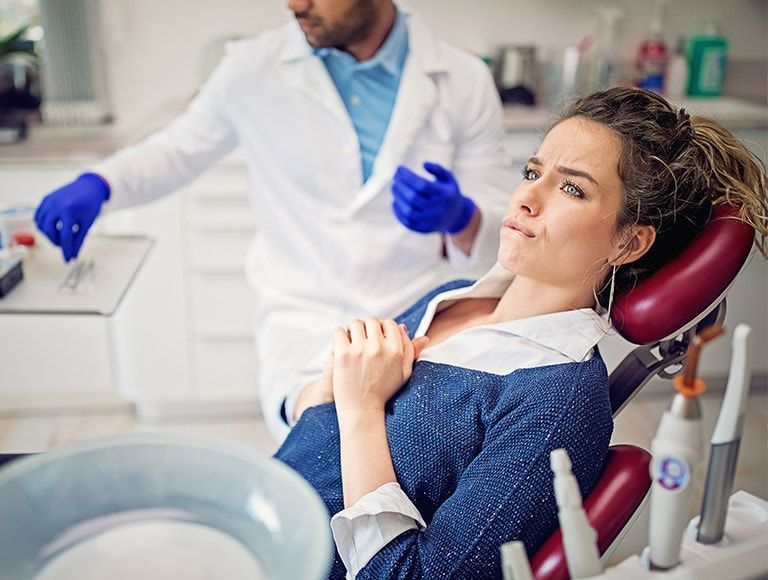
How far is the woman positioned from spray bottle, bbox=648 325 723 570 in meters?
0.30

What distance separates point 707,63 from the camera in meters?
3.11

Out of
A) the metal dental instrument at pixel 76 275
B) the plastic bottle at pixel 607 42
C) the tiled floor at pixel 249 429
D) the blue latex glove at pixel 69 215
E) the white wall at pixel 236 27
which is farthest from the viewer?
the plastic bottle at pixel 607 42

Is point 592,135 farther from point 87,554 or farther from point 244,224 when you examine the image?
point 244,224

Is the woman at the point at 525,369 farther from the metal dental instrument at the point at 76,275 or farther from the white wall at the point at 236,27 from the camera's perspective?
the white wall at the point at 236,27

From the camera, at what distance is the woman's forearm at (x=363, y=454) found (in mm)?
1117

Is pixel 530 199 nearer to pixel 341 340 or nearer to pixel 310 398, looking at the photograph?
pixel 341 340

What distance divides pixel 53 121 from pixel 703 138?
2346 mm

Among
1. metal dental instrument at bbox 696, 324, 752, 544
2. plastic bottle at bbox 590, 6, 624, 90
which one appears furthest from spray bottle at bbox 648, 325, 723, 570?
plastic bottle at bbox 590, 6, 624, 90

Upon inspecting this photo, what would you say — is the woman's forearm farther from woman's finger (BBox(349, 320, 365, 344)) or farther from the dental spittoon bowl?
the dental spittoon bowl

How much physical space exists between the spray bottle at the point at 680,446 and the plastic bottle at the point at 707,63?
2.71 meters

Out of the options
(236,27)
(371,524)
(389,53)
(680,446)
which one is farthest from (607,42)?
(680,446)

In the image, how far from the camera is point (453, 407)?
1179 mm

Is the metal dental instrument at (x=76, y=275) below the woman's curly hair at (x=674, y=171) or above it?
below

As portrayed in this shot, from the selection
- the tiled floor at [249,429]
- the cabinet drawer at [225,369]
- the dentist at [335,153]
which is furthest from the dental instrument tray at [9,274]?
the cabinet drawer at [225,369]
